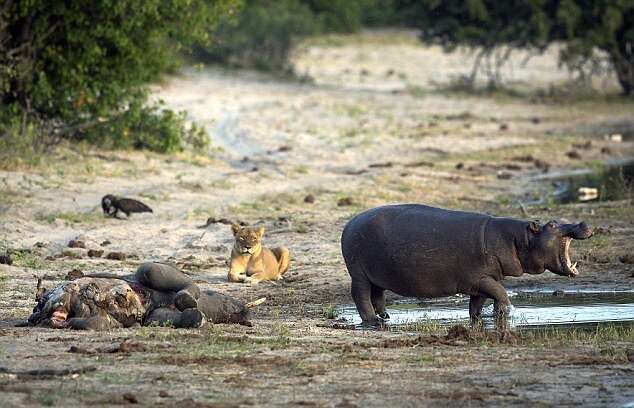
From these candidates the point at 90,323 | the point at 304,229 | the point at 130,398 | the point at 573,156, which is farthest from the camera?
the point at 573,156

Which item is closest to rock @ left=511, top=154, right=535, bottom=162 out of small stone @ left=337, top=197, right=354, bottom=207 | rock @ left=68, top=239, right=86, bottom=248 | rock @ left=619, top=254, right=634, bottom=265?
small stone @ left=337, top=197, right=354, bottom=207

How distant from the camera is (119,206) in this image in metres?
17.0

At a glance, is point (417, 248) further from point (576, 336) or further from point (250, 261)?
point (250, 261)

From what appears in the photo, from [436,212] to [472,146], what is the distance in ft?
53.5

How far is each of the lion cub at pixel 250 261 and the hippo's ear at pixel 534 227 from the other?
3403 mm

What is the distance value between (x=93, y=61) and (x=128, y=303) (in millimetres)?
12370

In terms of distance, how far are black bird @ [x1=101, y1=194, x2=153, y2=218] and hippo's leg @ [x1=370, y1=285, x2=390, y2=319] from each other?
626 centimetres

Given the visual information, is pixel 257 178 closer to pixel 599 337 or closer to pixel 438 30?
pixel 599 337

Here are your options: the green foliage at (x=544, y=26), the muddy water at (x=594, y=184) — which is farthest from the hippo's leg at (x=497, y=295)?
the green foliage at (x=544, y=26)

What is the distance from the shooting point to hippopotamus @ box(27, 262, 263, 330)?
9836 millimetres

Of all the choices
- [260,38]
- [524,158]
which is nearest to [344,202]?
[524,158]

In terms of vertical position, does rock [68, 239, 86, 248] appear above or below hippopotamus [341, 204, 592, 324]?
below

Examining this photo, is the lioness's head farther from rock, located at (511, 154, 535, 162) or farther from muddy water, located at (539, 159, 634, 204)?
rock, located at (511, 154, 535, 162)

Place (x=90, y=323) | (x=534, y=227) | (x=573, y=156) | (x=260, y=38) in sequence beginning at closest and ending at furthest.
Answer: (x=90, y=323)
(x=534, y=227)
(x=573, y=156)
(x=260, y=38)
